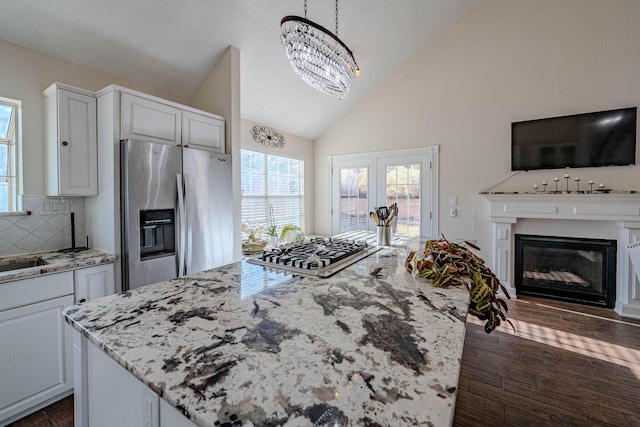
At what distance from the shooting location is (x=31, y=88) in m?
2.00

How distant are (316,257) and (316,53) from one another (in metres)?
1.17

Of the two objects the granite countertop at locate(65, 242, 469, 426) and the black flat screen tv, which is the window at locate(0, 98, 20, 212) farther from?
the black flat screen tv

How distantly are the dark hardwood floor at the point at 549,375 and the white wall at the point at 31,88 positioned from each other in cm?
161

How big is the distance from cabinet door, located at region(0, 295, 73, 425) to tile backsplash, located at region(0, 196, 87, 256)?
2.14ft

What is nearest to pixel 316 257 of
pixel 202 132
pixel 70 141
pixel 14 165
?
pixel 202 132

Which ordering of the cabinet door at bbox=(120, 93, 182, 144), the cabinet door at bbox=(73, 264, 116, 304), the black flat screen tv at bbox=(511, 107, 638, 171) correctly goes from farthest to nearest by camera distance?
the black flat screen tv at bbox=(511, 107, 638, 171), the cabinet door at bbox=(120, 93, 182, 144), the cabinet door at bbox=(73, 264, 116, 304)

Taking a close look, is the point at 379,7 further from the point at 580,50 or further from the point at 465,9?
the point at 580,50

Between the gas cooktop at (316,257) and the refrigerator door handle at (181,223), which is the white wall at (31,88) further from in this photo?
the gas cooktop at (316,257)

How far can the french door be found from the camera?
396cm

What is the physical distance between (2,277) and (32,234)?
2.29ft

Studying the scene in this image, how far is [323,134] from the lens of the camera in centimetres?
491

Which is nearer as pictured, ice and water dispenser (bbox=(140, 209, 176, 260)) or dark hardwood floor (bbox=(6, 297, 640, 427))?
dark hardwood floor (bbox=(6, 297, 640, 427))

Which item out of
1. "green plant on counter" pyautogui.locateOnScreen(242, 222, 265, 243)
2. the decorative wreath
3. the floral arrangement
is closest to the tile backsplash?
"green plant on counter" pyautogui.locateOnScreen(242, 222, 265, 243)

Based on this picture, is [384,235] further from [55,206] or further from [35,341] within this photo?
[55,206]
